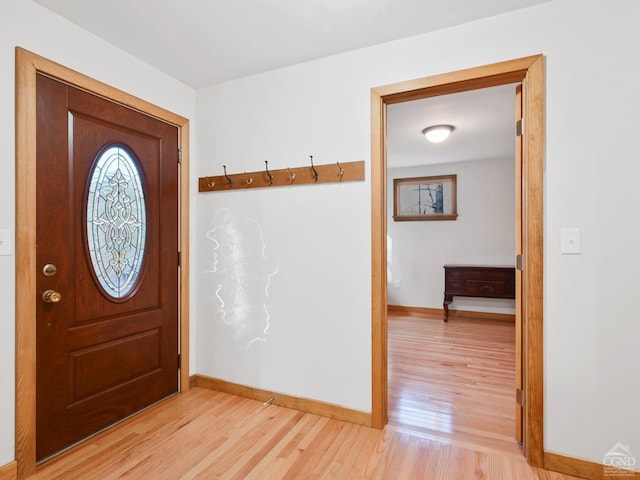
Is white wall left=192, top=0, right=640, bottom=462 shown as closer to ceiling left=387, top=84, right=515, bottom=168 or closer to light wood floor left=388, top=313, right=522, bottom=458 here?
light wood floor left=388, top=313, right=522, bottom=458

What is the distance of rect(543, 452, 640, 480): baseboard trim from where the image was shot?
158 centimetres

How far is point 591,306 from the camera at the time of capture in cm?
165

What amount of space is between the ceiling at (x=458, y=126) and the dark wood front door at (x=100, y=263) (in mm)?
2226

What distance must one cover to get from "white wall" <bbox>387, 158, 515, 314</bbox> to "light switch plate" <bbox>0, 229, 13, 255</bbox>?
4451 millimetres

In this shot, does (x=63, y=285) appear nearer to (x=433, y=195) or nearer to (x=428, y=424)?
(x=428, y=424)

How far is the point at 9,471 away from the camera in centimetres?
160

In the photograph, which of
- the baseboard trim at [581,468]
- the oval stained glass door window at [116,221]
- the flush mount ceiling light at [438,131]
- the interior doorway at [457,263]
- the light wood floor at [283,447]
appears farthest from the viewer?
the flush mount ceiling light at [438,131]

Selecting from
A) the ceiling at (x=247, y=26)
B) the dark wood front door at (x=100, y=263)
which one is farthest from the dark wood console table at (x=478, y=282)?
the dark wood front door at (x=100, y=263)

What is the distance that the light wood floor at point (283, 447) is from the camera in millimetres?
1689

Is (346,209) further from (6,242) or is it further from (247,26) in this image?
(6,242)

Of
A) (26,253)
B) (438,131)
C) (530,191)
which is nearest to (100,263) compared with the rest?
(26,253)

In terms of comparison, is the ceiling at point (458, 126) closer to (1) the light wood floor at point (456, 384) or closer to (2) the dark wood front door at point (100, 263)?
(2) the dark wood front door at point (100, 263)

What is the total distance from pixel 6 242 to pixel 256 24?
5.66ft

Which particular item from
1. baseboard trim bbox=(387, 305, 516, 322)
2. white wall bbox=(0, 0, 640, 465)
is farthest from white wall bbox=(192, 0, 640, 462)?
baseboard trim bbox=(387, 305, 516, 322)
